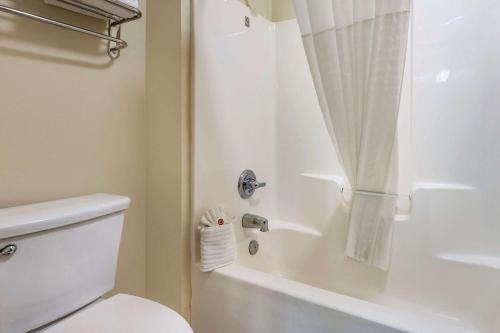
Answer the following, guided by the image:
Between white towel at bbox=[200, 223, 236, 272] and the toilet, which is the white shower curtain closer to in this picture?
white towel at bbox=[200, 223, 236, 272]

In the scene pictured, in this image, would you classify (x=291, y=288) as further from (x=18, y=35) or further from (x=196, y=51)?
(x=18, y=35)

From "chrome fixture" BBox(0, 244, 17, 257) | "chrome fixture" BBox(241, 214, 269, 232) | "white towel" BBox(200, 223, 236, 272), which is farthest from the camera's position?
"chrome fixture" BBox(241, 214, 269, 232)

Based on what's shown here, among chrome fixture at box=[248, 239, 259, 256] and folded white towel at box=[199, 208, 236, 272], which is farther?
chrome fixture at box=[248, 239, 259, 256]

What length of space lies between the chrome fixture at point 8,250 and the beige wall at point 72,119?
0.87 feet

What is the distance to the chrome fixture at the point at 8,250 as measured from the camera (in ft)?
2.59

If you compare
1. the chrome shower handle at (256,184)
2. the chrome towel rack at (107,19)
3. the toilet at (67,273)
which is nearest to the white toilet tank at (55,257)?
the toilet at (67,273)

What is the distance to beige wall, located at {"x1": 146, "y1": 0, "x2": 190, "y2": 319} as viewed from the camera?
129cm

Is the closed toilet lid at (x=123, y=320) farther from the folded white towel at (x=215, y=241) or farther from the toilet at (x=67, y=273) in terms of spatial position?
the folded white towel at (x=215, y=241)

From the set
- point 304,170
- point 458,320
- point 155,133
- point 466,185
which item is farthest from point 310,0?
point 458,320

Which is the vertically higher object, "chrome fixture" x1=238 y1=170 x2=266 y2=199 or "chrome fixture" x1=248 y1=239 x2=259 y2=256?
"chrome fixture" x1=238 y1=170 x2=266 y2=199

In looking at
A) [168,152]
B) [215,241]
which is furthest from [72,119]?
[215,241]

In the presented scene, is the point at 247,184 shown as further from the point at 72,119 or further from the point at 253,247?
the point at 72,119

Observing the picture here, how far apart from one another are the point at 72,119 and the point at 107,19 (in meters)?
0.44

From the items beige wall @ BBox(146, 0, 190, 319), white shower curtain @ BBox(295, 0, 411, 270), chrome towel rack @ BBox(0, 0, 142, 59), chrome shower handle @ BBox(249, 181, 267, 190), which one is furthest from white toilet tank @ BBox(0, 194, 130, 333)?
white shower curtain @ BBox(295, 0, 411, 270)
